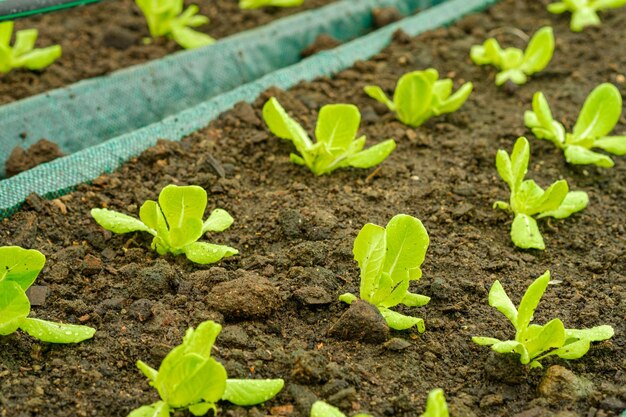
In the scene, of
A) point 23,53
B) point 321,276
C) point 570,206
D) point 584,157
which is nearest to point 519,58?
point 584,157

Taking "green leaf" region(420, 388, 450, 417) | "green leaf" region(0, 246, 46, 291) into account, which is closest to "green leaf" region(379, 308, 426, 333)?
Answer: "green leaf" region(420, 388, 450, 417)

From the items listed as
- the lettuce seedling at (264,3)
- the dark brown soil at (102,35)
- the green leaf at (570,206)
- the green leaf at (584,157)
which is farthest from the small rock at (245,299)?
the lettuce seedling at (264,3)

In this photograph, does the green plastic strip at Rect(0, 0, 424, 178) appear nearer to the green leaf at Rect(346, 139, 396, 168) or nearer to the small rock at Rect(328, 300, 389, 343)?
the green leaf at Rect(346, 139, 396, 168)

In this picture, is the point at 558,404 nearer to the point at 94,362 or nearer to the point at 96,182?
the point at 94,362

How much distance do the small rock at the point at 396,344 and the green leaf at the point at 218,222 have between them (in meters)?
0.51

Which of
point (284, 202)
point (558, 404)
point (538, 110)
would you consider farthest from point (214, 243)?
Answer: point (538, 110)

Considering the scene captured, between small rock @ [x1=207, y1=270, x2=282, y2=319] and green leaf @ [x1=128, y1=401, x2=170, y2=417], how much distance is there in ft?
0.99

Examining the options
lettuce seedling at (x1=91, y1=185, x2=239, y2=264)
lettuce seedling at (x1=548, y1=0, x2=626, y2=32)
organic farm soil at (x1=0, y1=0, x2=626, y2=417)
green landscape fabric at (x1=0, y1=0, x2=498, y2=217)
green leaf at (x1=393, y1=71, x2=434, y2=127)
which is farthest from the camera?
lettuce seedling at (x1=548, y1=0, x2=626, y2=32)

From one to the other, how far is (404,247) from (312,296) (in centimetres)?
23

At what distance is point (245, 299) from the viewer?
1.67 metres

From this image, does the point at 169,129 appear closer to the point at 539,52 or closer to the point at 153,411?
the point at 153,411

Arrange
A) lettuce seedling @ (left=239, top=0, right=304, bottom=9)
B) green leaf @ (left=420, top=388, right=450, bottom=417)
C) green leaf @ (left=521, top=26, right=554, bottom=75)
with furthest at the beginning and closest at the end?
1. lettuce seedling @ (left=239, top=0, right=304, bottom=9)
2. green leaf @ (left=521, top=26, right=554, bottom=75)
3. green leaf @ (left=420, top=388, right=450, bottom=417)

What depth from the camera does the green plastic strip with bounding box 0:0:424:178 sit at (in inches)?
102

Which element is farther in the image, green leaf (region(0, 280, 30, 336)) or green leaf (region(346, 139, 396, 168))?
green leaf (region(346, 139, 396, 168))
